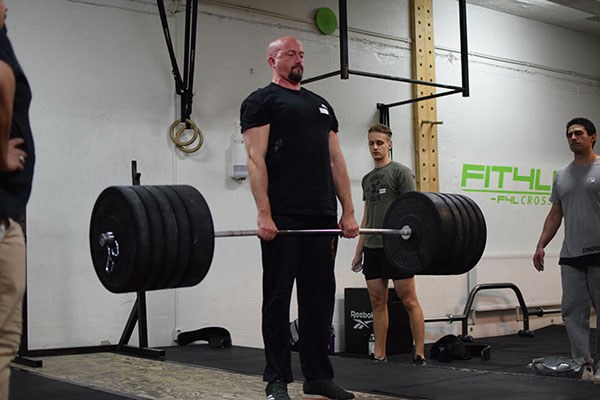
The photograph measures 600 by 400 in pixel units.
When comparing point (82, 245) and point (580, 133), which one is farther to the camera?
point (82, 245)

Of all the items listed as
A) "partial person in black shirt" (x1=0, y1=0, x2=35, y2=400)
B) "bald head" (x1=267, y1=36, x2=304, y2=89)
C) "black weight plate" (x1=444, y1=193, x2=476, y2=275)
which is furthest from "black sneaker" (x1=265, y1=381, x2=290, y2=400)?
Answer: "partial person in black shirt" (x1=0, y1=0, x2=35, y2=400)

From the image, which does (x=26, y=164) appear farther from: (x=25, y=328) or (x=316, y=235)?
(x=25, y=328)

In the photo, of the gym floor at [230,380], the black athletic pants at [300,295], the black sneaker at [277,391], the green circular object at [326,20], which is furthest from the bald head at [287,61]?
the green circular object at [326,20]

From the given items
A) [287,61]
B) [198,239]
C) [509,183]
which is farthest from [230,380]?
[509,183]

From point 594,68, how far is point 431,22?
6.73 feet

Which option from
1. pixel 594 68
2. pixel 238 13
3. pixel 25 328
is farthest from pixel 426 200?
pixel 594 68

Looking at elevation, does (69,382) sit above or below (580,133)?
below

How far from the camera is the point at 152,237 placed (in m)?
2.57

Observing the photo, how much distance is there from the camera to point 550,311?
6508 millimetres

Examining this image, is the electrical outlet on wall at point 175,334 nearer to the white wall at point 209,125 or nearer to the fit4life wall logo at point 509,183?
the white wall at point 209,125

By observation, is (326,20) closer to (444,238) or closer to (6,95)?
(444,238)

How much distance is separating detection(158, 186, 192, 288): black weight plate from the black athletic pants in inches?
10.4

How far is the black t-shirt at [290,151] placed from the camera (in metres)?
2.77

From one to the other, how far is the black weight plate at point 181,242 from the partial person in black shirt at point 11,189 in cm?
96
